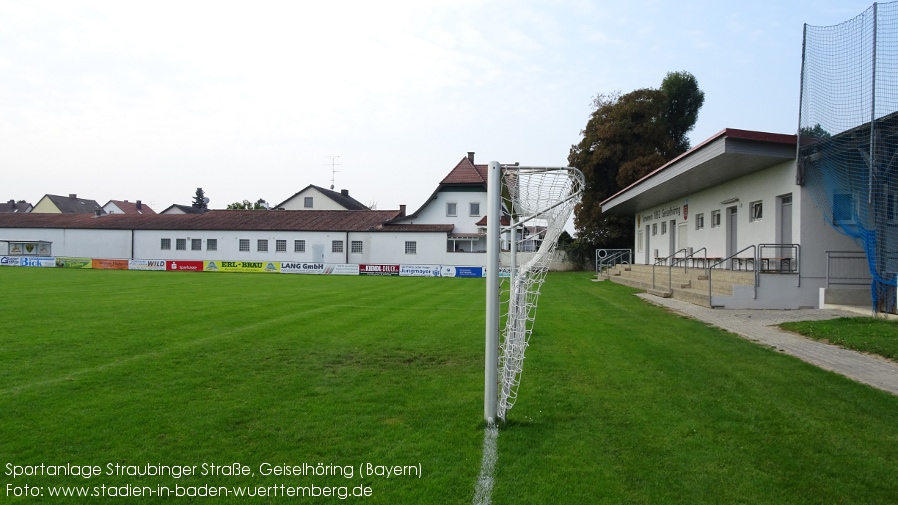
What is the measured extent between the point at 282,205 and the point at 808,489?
2392 inches

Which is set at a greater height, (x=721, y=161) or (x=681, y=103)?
(x=681, y=103)

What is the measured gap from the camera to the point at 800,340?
1092 centimetres

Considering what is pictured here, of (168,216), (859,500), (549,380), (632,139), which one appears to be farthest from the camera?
(168,216)

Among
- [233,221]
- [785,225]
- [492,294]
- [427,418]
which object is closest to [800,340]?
[785,225]

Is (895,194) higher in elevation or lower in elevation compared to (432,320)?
higher

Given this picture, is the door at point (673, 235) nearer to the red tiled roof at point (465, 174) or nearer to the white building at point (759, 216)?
the white building at point (759, 216)

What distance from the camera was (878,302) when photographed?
13.3 meters

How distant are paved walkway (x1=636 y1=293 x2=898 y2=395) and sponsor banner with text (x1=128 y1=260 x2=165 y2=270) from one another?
35.8 m

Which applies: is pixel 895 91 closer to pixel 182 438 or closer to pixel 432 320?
pixel 432 320

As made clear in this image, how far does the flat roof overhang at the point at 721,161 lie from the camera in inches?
613

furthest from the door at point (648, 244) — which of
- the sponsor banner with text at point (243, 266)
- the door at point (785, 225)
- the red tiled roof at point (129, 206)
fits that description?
the red tiled roof at point (129, 206)

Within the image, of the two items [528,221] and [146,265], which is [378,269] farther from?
[528,221]

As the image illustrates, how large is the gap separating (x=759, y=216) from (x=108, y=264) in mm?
41785

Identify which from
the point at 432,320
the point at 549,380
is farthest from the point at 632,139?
the point at 549,380
